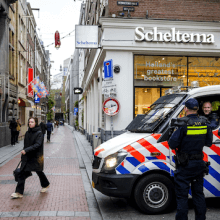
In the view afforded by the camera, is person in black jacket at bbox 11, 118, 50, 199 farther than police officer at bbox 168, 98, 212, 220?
Yes

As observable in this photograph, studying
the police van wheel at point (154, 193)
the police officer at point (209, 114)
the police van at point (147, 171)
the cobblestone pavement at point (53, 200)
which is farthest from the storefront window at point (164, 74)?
the police van wheel at point (154, 193)

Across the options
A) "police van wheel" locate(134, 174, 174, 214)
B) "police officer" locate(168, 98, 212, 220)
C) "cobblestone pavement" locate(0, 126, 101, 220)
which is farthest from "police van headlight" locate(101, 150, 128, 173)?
"police officer" locate(168, 98, 212, 220)

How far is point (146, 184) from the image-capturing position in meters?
5.27

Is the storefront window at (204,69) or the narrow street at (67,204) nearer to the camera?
the narrow street at (67,204)

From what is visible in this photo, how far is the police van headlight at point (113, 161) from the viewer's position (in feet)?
17.4

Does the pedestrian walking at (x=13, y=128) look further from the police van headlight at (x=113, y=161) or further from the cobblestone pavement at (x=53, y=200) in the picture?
the police van headlight at (x=113, y=161)

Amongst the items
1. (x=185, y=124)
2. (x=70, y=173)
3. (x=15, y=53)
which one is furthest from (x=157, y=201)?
(x=15, y=53)

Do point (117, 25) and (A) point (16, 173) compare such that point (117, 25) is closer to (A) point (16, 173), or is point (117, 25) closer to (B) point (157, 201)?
(A) point (16, 173)

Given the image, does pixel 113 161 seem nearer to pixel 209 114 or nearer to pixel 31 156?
pixel 209 114

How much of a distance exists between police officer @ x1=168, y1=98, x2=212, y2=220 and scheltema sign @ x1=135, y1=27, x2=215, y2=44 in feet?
26.3

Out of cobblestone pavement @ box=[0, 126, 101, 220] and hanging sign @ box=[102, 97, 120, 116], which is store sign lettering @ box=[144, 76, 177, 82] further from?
cobblestone pavement @ box=[0, 126, 101, 220]

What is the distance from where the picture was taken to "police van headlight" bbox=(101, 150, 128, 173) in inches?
209

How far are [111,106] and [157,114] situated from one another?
5.21m

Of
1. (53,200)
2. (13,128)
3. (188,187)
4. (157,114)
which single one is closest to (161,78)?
(157,114)
